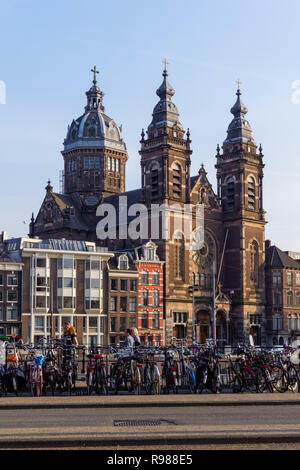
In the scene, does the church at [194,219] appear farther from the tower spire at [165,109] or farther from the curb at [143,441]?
the curb at [143,441]

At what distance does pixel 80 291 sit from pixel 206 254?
1972cm

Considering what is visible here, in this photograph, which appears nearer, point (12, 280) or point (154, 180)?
point (12, 280)

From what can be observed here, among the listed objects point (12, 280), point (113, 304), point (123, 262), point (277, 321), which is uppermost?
point (123, 262)

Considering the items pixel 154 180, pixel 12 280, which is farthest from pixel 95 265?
pixel 154 180

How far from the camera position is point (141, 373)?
2278 centimetres

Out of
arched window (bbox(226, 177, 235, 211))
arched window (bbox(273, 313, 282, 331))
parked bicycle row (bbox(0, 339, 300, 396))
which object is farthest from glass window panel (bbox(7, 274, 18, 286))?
parked bicycle row (bbox(0, 339, 300, 396))

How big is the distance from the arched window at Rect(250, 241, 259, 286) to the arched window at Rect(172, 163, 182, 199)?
12.5 meters

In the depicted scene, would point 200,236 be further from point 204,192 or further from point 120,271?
point 120,271

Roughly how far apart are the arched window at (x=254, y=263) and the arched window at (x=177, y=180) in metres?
12.5

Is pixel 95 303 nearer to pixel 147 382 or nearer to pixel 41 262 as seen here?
pixel 41 262

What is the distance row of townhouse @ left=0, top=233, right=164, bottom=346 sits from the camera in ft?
224

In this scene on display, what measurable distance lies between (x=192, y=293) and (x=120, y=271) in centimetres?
1008
